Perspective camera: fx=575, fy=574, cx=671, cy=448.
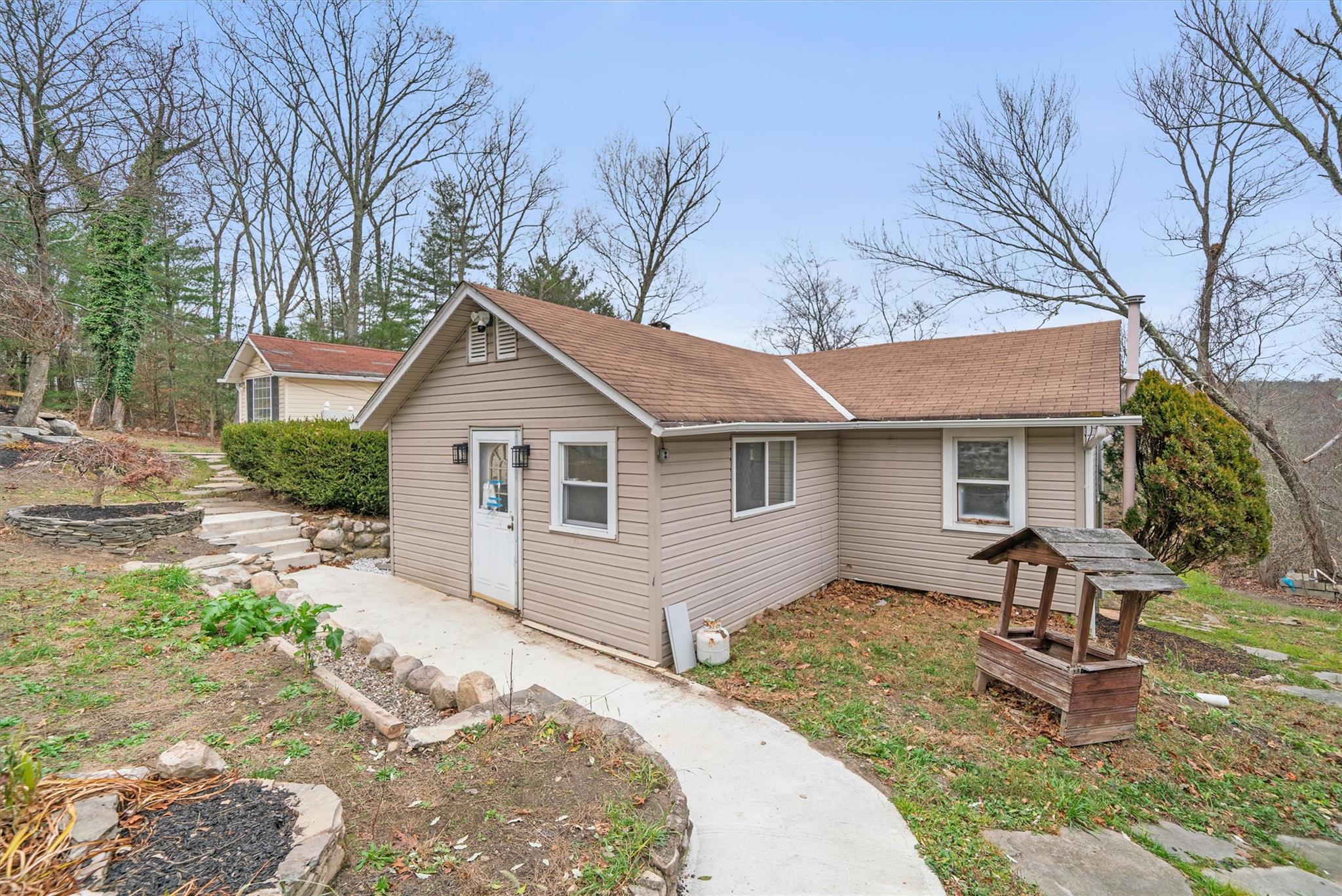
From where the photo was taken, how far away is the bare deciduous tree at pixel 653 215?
20938mm

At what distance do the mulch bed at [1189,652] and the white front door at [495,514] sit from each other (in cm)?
695

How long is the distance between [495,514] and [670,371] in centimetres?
285

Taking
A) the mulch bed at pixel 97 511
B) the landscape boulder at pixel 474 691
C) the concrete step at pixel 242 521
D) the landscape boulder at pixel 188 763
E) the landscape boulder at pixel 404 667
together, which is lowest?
the landscape boulder at pixel 404 667

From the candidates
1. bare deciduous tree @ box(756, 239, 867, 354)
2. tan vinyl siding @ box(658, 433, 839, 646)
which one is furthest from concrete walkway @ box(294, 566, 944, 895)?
bare deciduous tree @ box(756, 239, 867, 354)

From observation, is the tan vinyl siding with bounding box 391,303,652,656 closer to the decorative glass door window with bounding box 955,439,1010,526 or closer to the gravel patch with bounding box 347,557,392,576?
the gravel patch with bounding box 347,557,392,576

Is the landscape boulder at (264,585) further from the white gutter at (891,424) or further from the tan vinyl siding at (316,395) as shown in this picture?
the tan vinyl siding at (316,395)

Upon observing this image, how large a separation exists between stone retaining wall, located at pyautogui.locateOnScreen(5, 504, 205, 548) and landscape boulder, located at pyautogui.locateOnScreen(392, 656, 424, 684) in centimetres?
596

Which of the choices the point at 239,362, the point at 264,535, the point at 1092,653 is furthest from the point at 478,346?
the point at 239,362

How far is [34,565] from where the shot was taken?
6.46 metres

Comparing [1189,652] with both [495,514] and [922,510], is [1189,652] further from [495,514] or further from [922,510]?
[495,514]

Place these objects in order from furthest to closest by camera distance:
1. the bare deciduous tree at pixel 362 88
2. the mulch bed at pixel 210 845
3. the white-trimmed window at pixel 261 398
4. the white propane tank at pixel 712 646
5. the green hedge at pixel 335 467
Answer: the bare deciduous tree at pixel 362 88, the white-trimmed window at pixel 261 398, the green hedge at pixel 335 467, the white propane tank at pixel 712 646, the mulch bed at pixel 210 845

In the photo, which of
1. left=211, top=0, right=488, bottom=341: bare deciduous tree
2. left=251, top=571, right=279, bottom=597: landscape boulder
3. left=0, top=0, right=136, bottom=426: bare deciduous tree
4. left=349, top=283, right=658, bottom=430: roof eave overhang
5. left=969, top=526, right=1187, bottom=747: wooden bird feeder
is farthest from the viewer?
left=211, top=0, right=488, bottom=341: bare deciduous tree

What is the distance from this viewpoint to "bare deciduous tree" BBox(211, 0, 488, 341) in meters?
21.1

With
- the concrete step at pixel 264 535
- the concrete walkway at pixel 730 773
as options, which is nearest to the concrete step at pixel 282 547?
the concrete step at pixel 264 535
